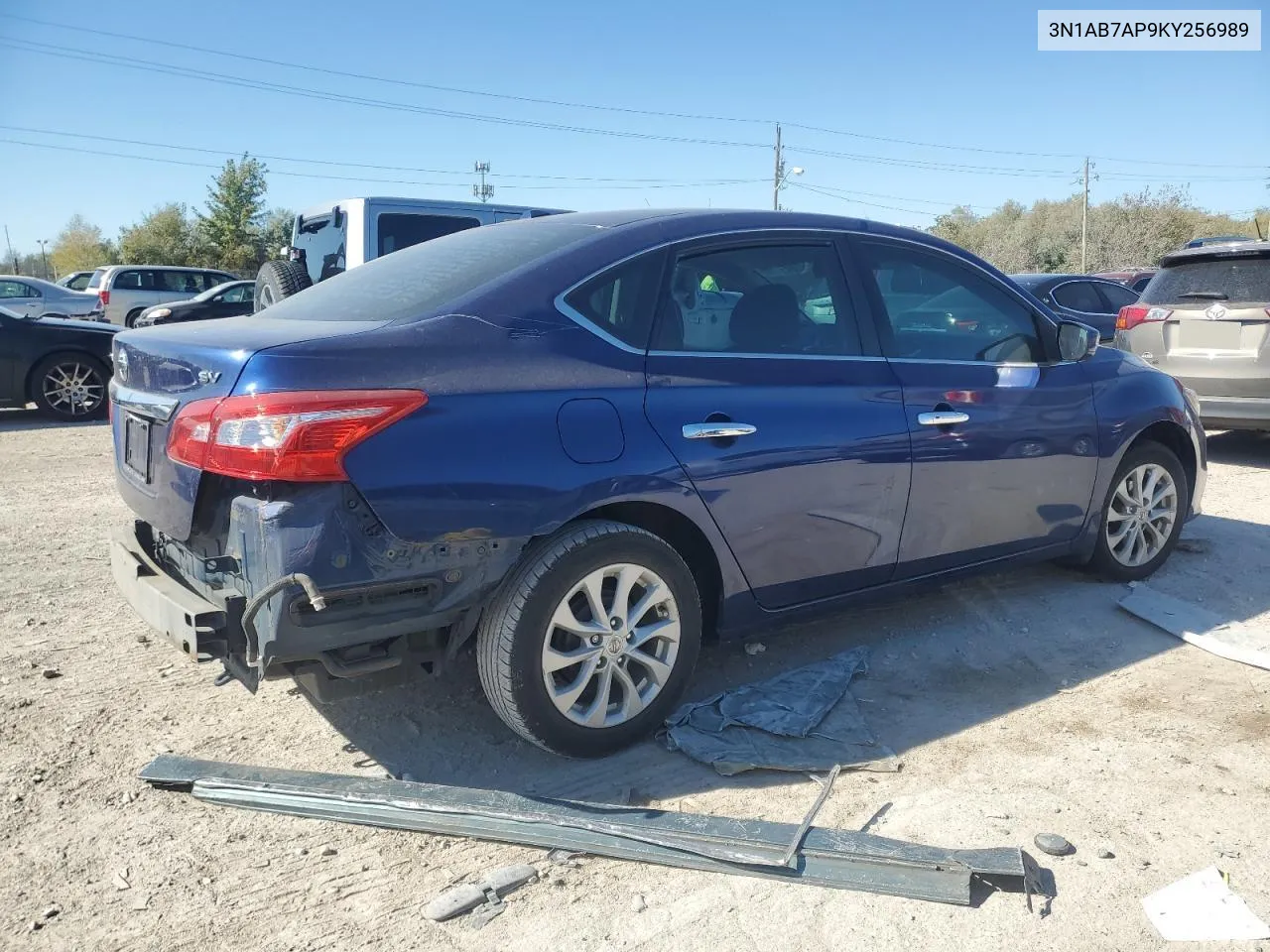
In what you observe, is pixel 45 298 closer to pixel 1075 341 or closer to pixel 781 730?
pixel 1075 341

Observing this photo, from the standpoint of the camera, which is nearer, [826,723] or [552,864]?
[552,864]

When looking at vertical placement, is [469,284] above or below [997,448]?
above

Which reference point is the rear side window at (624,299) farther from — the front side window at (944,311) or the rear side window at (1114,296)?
the rear side window at (1114,296)

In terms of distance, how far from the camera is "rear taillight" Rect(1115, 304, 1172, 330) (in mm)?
8234

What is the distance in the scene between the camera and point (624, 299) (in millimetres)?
3236

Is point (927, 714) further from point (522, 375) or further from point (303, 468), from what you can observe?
point (303, 468)

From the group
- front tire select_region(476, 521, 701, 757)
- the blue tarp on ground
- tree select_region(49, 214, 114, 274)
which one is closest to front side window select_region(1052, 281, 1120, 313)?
the blue tarp on ground

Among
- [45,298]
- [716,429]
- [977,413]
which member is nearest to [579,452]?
[716,429]

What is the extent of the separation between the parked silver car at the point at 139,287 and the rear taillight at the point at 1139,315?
1908cm

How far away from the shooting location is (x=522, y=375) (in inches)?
115

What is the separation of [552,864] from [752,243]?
7.18 feet

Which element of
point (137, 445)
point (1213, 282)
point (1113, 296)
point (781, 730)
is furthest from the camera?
point (1113, 296)

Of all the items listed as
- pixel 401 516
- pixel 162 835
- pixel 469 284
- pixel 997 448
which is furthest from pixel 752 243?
pixel 162 835

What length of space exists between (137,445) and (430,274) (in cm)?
108
